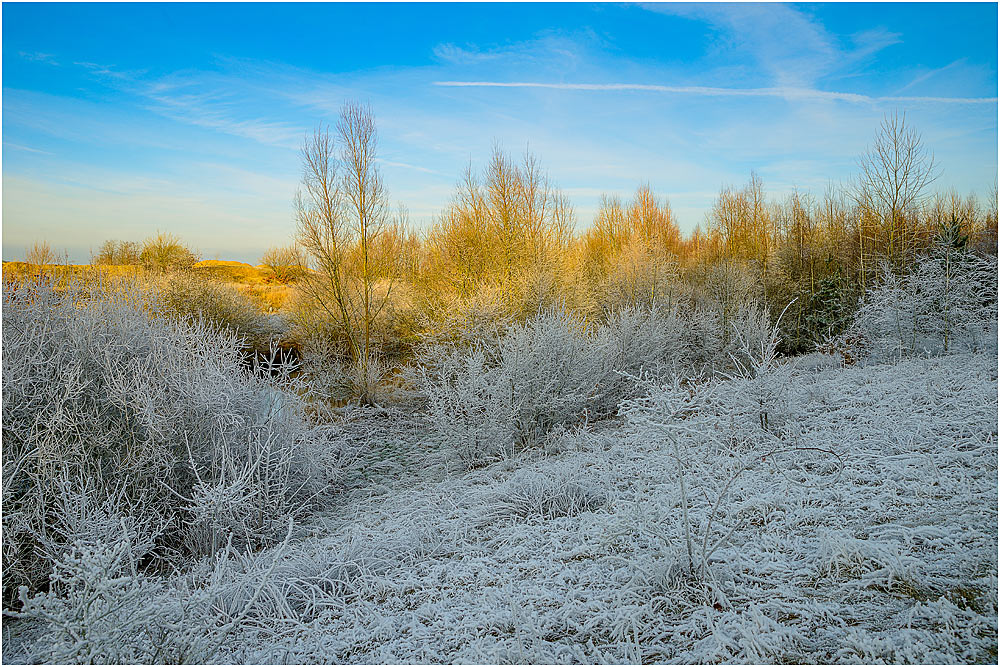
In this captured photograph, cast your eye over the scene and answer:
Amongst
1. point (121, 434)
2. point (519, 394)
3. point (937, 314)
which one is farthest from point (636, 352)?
point (121, 434)

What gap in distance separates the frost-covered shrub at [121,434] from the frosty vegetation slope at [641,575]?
54cm

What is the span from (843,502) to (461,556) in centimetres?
235

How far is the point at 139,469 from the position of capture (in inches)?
187

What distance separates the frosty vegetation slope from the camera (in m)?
2.26

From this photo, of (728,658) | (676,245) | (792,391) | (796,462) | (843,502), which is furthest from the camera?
(676,245)

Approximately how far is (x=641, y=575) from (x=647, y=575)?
29mm

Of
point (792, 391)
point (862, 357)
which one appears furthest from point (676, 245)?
point (792, 391)

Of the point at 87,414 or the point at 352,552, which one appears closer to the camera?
the point at 352,552

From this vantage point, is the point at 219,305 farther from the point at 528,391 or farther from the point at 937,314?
the point at 937,314

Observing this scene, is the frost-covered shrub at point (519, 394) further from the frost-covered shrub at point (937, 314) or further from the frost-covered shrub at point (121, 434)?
the frost-covered shrub at point (937, 314)

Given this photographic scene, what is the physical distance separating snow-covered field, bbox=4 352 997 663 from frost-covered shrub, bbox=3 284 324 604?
80 cm

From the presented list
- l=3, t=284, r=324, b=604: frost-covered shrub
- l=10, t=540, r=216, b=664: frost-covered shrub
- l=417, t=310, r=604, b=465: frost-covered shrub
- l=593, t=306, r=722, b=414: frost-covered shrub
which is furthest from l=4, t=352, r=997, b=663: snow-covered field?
l=593, t=306, r=722, b=414: frost-covered shrub

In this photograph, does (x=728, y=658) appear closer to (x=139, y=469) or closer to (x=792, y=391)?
(x=792, y=391)

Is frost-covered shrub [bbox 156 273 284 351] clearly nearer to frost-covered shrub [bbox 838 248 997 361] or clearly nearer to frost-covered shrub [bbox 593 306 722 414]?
frost-covered shrub [bbox 593 306 722 414]
